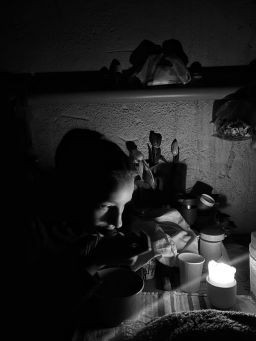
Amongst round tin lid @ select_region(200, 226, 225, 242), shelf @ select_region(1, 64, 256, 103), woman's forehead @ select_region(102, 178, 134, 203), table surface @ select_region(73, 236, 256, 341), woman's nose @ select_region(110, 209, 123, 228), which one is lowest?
table surface @ select_region(73, 236, 256, 341)

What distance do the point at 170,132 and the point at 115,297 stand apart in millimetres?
1546

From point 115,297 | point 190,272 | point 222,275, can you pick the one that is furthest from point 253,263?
point 115,297

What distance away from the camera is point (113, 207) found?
78.3 inches

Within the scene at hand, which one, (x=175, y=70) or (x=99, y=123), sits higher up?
(x=175, y=70)

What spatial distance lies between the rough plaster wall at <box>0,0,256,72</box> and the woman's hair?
0.59 m

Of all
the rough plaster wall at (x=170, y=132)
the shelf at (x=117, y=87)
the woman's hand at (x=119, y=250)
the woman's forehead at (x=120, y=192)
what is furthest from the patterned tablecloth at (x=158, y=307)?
the shelf at (x=117, y=87)

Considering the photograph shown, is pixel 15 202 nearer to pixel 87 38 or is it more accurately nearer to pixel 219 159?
pixel 87 38

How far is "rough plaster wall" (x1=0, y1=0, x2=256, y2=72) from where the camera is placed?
2377 millimetres

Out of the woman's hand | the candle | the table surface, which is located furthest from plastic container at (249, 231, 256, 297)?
the woman's hand

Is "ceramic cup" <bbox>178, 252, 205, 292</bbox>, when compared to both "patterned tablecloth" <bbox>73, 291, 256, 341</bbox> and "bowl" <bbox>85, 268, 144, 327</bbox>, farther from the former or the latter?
"bowl" <bbox>85, 268, 144, 327</bbox>

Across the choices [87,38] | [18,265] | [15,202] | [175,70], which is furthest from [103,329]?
[87,38]

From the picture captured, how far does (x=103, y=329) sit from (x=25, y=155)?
1.56 metres

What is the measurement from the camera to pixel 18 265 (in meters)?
2.03

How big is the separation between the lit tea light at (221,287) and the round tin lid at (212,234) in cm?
36
